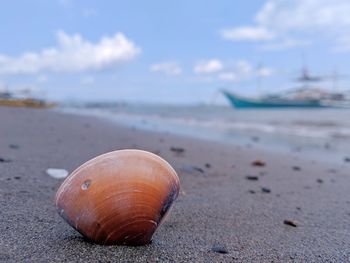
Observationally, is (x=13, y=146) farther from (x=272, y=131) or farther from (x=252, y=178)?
(x=272, y=131)

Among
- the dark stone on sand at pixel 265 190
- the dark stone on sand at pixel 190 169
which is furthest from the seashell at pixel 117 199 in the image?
→ the dark stone on sand at pixel 190 169

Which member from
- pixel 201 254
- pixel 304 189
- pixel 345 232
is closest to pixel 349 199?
pixel 304 189

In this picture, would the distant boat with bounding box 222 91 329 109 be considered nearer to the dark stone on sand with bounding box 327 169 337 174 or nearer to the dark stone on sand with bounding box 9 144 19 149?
the dark stone on sand with bounding box 327 169 337 174

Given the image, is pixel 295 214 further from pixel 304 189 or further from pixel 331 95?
pixel 331 95

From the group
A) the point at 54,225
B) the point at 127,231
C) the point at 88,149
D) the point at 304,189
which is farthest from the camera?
the point at 88,149

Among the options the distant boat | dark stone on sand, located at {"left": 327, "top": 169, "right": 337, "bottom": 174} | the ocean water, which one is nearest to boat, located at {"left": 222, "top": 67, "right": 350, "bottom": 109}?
the distant boat

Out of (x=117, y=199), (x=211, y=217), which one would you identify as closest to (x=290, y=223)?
(x=211, y=217)
